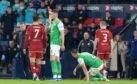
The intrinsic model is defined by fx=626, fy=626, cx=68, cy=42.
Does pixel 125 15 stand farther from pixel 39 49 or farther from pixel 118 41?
pixel 39 49

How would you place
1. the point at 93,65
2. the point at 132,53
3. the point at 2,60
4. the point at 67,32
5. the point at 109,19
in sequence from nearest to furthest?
the point at 93,65, the point at 132,53, the point at 2,60, the point at 67,32, the point at 109,19

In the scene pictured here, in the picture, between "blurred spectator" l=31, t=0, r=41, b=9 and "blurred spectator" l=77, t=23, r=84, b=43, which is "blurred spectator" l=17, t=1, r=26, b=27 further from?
"blurred spectator" l=77, t=23, r=84, b=43

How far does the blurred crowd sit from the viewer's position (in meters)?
24.7

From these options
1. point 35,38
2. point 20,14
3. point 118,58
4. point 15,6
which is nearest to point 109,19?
point 118,58

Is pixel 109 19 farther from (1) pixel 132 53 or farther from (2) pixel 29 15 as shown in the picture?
(2) pixel 29 15

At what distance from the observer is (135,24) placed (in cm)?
2695

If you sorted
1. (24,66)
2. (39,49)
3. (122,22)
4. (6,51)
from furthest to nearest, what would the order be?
(122,22) → (6,51) → (24,66) → (39,49)

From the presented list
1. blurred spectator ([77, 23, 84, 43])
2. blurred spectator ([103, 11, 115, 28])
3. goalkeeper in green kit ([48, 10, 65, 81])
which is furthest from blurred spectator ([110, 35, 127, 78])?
goalkeeper in green kit ([48, 10, 65, 81])

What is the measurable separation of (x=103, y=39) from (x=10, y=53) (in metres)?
4.98

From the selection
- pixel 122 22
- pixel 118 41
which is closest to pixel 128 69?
pixel 118 41

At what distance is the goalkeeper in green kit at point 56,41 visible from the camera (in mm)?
20875

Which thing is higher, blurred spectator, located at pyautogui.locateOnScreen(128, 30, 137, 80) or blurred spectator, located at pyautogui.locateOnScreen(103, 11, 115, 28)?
blurred spectator, located at pyautogui.locateOnScreen(103, 11, 115, 28)

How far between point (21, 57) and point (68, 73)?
2069 mm

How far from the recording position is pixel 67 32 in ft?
87.6
